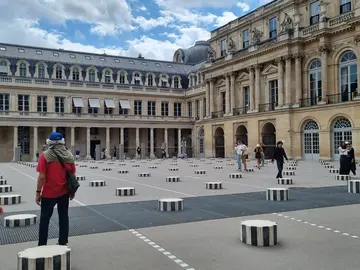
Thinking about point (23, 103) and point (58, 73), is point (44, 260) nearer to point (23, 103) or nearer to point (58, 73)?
point (23, 103)

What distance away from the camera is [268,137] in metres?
47.3

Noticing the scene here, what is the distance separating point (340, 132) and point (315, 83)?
6696mm

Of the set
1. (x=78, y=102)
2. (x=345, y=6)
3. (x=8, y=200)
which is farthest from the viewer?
(x=78, y=102)

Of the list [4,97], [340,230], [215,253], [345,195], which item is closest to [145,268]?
[215,253]

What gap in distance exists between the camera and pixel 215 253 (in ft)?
21.0

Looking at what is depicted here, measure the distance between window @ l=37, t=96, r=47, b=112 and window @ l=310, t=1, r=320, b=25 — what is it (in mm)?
40942

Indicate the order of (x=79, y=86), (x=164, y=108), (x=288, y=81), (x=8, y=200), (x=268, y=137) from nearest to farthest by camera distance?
1. (x=8, y=200)
2. (x=288, y=81)
3. (x=268, y=137)
4. (x=79, y=86)
5. (x=164, y=108)

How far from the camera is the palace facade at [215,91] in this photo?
39.0 meters

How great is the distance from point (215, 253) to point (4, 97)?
57.8m

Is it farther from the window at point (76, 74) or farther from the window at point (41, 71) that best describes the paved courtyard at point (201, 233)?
the window at point (76, 74)

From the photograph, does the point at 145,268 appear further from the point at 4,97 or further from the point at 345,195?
the point at 4,97

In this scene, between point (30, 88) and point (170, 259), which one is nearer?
point (170, 259)

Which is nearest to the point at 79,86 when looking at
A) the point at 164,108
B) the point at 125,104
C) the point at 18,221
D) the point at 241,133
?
the point at 125,104

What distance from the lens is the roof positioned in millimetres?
61062
